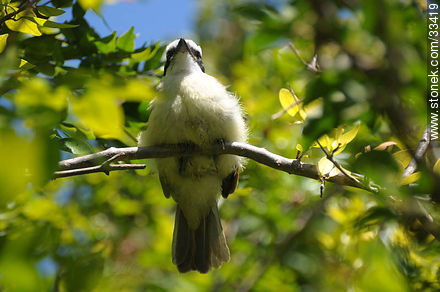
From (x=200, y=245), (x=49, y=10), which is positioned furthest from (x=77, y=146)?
(x=200, y=245)

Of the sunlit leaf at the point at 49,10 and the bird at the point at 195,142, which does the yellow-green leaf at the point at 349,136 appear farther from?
the sunlit leaf at the point at 49,10

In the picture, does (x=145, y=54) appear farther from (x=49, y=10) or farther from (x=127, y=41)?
(x=49, y=10)

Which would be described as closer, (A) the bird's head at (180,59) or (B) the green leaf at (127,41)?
(B) the green leaf at (127,41)

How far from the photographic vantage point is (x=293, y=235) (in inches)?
182

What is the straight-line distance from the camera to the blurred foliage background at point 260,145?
3.51 ft

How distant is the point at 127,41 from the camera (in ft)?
9.77

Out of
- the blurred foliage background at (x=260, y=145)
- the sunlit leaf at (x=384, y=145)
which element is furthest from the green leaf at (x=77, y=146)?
the sunlit leaf at (x=384, y=145)

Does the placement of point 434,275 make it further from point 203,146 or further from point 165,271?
point 165,271

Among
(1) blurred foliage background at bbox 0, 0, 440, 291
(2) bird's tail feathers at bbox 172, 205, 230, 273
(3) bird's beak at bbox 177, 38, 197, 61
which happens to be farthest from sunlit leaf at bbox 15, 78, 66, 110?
(2) bird's tail feathers at bbox 172, 205, 230, 273

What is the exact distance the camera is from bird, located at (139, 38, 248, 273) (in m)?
3.12

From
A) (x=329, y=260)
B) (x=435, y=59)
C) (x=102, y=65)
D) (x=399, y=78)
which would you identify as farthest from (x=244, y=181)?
(x=399, y=78)

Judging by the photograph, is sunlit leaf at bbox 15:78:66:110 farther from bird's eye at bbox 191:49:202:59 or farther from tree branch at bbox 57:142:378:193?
bird's eye at bbox 191:49:202:59

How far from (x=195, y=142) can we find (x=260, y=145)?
2.88 ft

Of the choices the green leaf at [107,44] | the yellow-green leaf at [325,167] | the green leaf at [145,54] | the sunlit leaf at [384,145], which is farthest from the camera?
the green leaf at [145,54]
